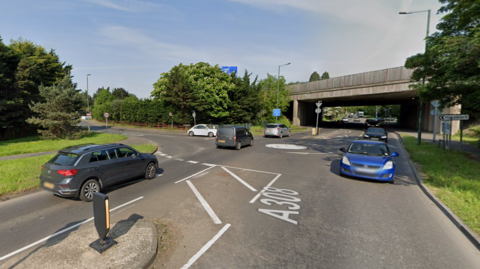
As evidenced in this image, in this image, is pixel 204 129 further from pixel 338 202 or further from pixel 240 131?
pixel 338 202

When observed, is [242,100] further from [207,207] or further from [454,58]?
[207,207]

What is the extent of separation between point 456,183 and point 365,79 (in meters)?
28.7

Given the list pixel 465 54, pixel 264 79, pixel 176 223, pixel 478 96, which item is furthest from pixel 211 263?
pixel 264 79

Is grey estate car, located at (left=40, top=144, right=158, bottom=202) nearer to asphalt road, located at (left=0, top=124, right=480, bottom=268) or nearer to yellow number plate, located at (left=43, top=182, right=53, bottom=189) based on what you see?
yellow number plate, located at (left=43, top=182, right=53, bottom=189)

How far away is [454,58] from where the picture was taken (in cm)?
719

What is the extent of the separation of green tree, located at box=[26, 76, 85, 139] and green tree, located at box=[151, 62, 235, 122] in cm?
1286

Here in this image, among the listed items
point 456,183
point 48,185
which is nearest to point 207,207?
point 48,185

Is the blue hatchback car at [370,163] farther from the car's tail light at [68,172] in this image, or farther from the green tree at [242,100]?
the green tree at [242,100]

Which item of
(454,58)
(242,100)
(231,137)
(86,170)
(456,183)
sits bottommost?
(456,183)

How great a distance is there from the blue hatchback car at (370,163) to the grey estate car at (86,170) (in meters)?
7.70

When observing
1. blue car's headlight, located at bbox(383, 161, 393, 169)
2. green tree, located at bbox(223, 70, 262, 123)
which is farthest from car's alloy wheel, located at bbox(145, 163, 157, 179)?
green tree, located at bbox(223, 70, 262, 123)

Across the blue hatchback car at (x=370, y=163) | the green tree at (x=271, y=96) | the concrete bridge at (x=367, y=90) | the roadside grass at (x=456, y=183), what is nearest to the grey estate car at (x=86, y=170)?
the blue hatchback car at (x=370, y=163)

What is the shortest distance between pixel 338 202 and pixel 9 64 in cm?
3070

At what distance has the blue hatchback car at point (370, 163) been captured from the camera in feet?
25.3
